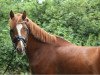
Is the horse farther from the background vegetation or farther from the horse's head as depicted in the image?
the background vegetation

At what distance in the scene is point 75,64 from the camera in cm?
591

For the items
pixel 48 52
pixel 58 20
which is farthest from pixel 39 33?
pixel 58 20

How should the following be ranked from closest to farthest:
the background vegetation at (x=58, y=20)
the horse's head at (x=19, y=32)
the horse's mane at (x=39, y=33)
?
the horse's head at (x=19, y=32) < the horse's mane at (x=39, y=33) < the background vegetation at (x=58, y=20)

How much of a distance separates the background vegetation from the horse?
359 cm

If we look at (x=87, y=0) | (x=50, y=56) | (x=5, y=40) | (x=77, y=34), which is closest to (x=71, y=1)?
(x=87, y=0)

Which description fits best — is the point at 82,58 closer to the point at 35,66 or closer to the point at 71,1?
the point at 35,66

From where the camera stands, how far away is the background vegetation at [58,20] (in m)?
9.90

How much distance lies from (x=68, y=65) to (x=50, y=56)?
361 mm

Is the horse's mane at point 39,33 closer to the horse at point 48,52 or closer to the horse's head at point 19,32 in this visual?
the horse at point 48,52

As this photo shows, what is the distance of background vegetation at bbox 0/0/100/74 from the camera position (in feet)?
32.5

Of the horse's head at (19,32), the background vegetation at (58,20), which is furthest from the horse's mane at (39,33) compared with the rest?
the background vegetation at (58,20)

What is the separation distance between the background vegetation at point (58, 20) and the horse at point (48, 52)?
359 cm

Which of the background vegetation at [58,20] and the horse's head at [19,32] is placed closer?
the horse's head at [19,32]

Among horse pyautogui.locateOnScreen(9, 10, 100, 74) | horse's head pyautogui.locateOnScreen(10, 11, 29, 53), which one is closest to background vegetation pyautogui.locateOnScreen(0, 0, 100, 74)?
horse pyautogui.locateOnScreen(9, 10, 100, 74)
